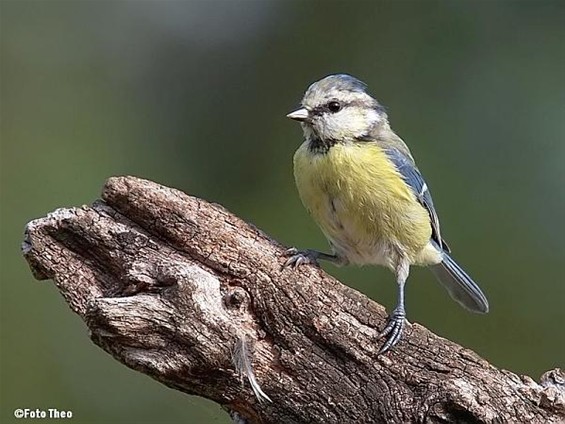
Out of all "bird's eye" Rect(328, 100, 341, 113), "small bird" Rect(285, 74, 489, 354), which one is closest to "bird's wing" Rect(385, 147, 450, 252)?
"small bird" Rect(285, 74, 489, 354)

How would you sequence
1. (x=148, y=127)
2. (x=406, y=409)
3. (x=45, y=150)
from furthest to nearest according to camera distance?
(x=148, y=127) < (x=45, y=150) < (x=406, y=409)

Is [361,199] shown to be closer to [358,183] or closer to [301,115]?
[358,183]

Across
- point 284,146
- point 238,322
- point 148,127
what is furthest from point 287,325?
point 148,127

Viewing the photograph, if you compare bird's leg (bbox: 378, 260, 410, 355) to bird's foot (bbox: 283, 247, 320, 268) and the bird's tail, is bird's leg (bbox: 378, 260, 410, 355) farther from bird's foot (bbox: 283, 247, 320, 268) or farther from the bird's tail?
the bird's tail

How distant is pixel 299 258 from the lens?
209 cm

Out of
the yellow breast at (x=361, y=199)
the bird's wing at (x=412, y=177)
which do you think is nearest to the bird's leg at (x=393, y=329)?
the yellow breast at (x=361, y=199)

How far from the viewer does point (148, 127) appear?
16.5 feet

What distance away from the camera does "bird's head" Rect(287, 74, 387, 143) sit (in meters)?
2.37

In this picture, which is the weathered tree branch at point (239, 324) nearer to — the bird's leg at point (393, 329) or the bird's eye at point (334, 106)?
the bird's leg at point (393, 329)

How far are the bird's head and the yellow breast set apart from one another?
4 centimetres

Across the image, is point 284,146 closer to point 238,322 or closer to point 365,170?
point 365,170

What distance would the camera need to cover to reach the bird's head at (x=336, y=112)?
93.4 inches

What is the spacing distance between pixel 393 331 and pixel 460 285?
2.64ft

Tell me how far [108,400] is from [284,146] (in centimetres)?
141
